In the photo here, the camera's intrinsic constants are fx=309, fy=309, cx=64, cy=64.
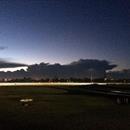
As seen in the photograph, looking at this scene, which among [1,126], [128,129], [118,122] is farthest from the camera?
[118,122]

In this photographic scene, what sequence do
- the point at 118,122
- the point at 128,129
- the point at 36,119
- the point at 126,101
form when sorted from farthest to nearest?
the point at 126,101, the point at 36,119, the point at 118,122, the point at 128,129

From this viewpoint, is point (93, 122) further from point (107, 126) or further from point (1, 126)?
point (1, 126)

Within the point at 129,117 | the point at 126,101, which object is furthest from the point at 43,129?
the point at 126,101

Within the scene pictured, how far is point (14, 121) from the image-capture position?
2350 centimetres

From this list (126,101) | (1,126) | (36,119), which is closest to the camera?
(1,126)

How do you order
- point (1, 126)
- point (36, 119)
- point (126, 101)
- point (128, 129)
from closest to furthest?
point (128, 129) → point (1, 126) → point (36, 119) → point (126, 101)

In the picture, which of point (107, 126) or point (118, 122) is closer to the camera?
point (107, 126)

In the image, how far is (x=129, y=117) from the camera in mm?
25719

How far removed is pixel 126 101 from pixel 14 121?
2122 centimetres

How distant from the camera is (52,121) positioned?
23.6 m

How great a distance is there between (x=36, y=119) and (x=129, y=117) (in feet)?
25.3

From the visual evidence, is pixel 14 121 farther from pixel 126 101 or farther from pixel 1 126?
pixel 126 101

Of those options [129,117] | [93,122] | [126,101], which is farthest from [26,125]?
[126,101]

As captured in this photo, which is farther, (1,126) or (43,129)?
(1,126)
